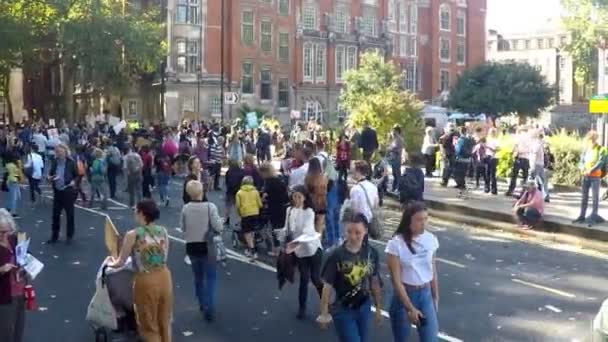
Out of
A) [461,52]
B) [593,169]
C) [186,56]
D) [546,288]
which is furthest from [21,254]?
[461,52]

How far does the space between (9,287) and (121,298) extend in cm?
127

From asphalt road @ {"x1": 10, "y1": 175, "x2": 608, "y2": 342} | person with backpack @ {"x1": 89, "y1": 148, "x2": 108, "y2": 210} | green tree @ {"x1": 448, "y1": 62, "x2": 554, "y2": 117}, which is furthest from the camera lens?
green tree @ {"x1": 448, "y1": 62, "x2": 554, "y2": 117}

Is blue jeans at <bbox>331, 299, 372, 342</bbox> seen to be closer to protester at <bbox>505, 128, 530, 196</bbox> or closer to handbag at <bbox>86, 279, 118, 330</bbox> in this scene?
handbag at <bbox>86, 279, 118, 330</bbox>

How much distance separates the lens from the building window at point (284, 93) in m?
61.1

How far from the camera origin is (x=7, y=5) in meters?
44.1

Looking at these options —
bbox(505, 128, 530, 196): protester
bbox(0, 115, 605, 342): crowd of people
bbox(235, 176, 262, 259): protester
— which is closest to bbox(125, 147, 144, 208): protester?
bbox(0, 115, 605, 342): crowd of people

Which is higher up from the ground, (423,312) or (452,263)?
(423,312)

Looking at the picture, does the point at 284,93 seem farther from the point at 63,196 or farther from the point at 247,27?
the point at 63,196

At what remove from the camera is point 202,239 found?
362 inches

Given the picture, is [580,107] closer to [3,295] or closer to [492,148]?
[492,148]

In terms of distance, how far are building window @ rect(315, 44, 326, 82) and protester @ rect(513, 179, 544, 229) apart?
47.3m

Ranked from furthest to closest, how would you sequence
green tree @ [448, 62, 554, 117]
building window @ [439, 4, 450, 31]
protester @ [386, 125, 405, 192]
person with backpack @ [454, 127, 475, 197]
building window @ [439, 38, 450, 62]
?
1. building window @ [439, 38, 450, 62]
2. building window @ [439, 4, 450, 31]
3. green tree @ [448, 62, 554, 117]
4. protester @ [386, 125, 405, 192]
5. person with backpack @ [454, 127, 475, 197]

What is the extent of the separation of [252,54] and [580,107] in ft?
157

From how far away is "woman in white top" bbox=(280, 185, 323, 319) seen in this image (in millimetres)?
9250
